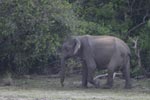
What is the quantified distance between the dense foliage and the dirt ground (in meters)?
0.76

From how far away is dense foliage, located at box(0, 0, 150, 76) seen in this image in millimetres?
22344

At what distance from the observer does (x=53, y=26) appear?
22.8 meters

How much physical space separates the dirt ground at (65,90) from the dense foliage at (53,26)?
76cm

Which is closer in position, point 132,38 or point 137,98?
point 137,98

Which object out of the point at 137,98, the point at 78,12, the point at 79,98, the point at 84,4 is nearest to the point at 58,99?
the point at 79,98

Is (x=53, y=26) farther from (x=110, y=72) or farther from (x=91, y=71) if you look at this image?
(x=110, y=72)

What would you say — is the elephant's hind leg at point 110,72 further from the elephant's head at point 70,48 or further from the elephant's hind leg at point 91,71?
the elephant's head at point 70,48

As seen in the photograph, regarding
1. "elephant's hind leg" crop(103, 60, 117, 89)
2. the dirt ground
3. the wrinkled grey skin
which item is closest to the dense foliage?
the wrinkled grey skin

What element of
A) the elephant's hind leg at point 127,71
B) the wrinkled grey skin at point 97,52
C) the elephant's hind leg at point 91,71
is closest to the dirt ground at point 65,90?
the elephant's hind leg at point 91,71

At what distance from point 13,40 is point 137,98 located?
605 cm

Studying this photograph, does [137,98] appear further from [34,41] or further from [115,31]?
[115,31]

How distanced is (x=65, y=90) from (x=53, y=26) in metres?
2.65

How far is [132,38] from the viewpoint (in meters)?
25.3

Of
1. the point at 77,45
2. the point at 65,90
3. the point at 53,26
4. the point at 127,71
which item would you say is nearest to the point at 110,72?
the point at 127,71
